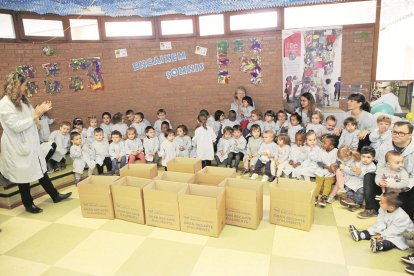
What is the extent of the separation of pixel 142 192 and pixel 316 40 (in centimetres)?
446

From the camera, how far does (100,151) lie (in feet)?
16.0

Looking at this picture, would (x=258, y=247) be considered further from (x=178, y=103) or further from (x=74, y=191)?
(x=178, y=103)

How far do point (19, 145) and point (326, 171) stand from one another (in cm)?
371

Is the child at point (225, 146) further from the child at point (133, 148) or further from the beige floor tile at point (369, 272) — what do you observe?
the beige floor tile at point (369, 272)

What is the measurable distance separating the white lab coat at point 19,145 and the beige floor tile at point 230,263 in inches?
90.9

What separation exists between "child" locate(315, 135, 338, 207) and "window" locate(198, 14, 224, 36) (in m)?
3.49

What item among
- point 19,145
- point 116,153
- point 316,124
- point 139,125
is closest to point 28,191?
point 19,145

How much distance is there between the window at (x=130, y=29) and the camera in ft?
20.9

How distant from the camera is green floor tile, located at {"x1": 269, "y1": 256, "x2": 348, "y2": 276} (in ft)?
8.02

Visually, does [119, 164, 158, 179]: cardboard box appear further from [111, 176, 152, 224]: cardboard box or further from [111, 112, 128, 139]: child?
[111, 112, 128, 139]: child

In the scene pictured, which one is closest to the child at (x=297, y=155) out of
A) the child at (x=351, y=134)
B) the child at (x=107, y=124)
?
the child at (x=351, y=134)

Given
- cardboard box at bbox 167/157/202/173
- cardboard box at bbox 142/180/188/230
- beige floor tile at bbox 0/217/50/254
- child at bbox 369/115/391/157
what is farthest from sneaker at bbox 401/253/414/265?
beige floor tile at bbox 0/217/50/254

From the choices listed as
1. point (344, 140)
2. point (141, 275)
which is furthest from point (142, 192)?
point (344, 140)

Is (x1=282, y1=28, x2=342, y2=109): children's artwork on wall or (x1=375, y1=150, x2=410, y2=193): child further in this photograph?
(x1=282, y1=28, x2=342, y2=109): children's artwork on wall
